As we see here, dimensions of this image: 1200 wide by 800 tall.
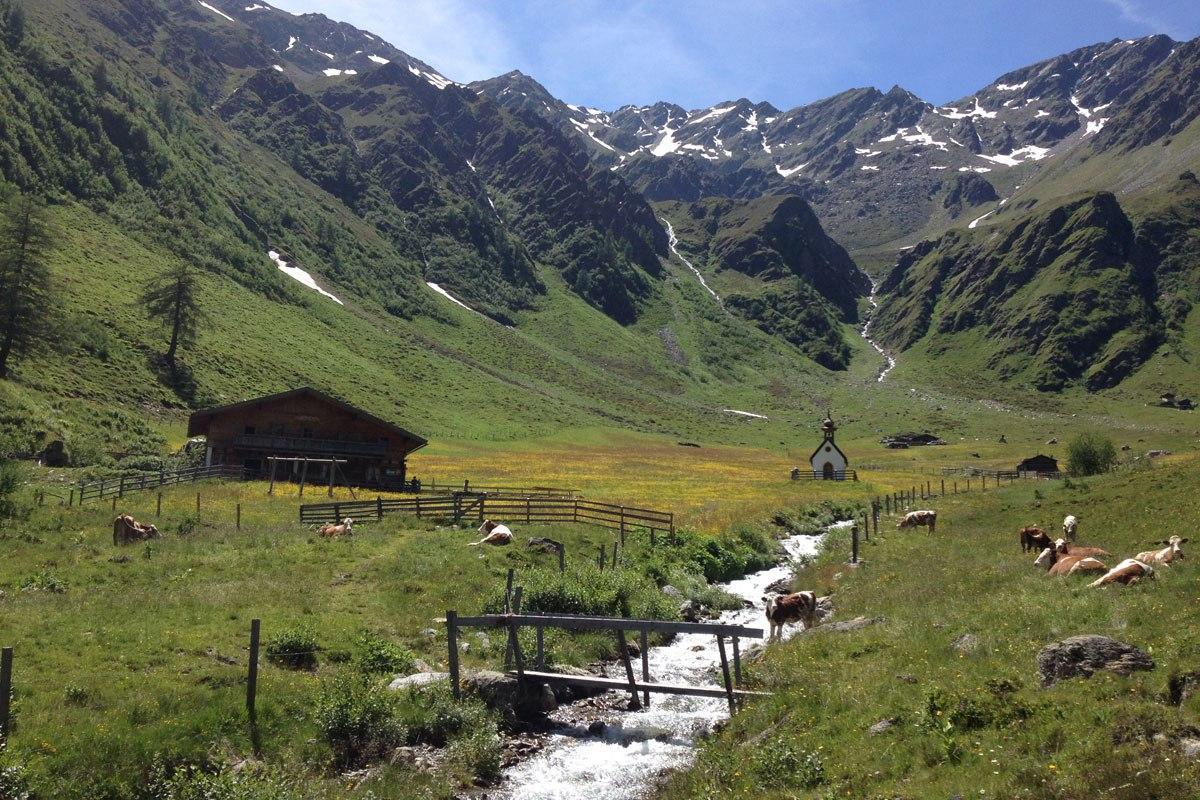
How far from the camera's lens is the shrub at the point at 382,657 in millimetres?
18625

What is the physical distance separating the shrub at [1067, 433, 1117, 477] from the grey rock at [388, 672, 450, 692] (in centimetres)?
5900

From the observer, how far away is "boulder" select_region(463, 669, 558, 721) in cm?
1772

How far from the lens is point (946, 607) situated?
18.8 m

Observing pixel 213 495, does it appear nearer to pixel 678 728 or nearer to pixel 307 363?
pixel 678 728

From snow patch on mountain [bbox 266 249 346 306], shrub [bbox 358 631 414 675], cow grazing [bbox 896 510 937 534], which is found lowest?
shrub [bbox 358 631 414 675]

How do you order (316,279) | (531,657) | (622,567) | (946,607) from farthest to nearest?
1. (316,279)
2. (622,567)
3. (531,657)
4. (946,607)

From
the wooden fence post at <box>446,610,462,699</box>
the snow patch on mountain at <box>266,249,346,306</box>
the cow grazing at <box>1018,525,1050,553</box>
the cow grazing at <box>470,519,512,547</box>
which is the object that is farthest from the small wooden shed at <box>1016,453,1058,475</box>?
the snow patch on mountain at <box>266,249,346,306</box>

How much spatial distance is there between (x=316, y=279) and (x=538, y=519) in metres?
160

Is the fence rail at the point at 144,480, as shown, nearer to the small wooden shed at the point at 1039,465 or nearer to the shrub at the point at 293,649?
the shrub at the point at 293,649

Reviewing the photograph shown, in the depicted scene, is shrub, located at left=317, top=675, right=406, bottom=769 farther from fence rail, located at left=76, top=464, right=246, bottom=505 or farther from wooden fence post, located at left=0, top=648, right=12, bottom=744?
fence rail, located at left=76, top=464, right=246, bottom=505

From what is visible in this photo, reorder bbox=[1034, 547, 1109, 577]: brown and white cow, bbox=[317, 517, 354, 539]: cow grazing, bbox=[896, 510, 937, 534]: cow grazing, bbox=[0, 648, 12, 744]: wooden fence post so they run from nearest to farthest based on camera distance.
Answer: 1. bbox=[0, 648, 12, 744]: wooden fence post
2. bbox=[1034, 547, 1109, 577]: brown and white cow
3. bbox=[317, 517, 354, 539]: cow grazing
4. bbox=[896, 510, 937, 534]: cow grazing

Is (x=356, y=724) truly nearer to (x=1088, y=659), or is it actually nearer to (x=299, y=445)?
(x=1088, y=659)

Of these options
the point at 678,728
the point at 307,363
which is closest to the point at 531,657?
the point at 678,728

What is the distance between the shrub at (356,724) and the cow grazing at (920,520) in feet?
103
